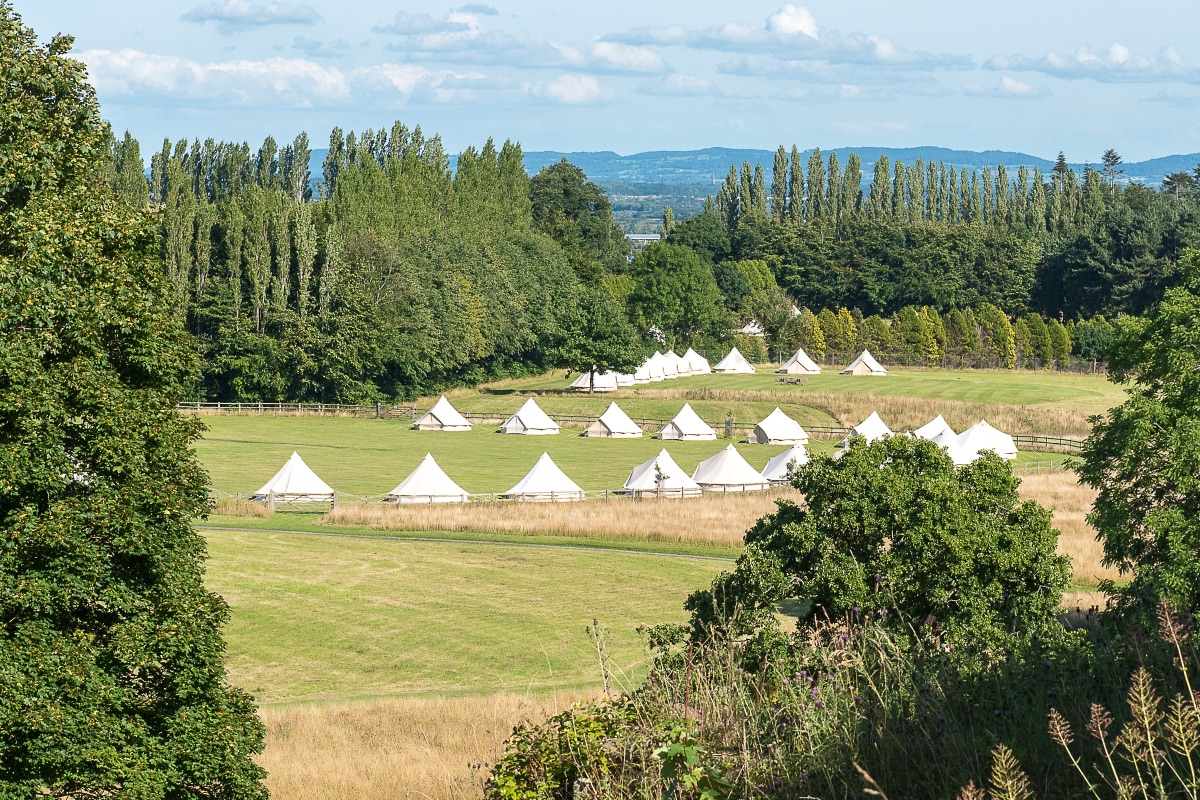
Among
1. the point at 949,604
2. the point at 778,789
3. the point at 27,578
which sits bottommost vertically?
the point at 949,604

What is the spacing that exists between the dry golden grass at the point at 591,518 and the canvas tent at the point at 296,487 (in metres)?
2.70

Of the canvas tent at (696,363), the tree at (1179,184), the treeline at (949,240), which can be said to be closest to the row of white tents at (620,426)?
the canvas tent at (696,363)

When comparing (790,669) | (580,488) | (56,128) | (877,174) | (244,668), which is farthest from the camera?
(877,174)

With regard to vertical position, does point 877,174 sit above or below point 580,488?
above

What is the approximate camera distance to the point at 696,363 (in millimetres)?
108500

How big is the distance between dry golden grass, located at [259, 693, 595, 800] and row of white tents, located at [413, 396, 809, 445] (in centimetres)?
5232

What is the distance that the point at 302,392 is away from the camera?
3467 inches

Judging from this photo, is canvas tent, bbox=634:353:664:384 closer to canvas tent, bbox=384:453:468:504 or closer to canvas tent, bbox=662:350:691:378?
canvas tent, bbox=662:350:691:378

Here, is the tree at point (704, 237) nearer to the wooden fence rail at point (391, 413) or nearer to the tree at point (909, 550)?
the wooden fence rail at point (391, 413)

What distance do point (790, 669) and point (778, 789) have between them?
4.63 m

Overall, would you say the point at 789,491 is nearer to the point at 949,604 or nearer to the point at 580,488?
the point at 580,488

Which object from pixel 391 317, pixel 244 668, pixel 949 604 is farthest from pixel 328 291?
pixel 949 604

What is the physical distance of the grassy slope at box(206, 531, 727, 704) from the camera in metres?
28.3

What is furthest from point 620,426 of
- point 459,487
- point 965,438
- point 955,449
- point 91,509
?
point 91,509
